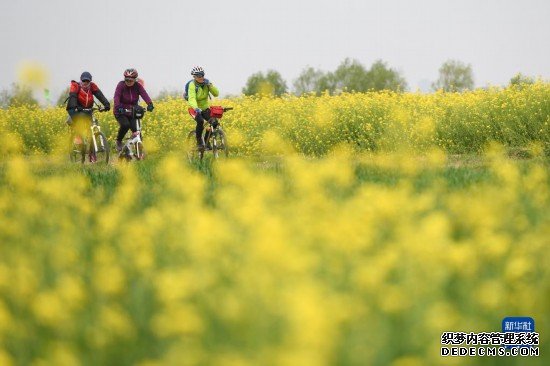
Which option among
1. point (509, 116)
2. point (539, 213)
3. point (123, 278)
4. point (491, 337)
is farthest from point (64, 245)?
point (509, 116)

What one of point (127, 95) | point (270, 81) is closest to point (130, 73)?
point (127, 95)

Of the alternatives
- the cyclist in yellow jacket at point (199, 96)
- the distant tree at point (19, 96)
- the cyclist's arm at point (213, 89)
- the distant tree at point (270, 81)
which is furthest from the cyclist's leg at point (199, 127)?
the distant tree at point (270, 81)

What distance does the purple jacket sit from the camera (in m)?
13.6

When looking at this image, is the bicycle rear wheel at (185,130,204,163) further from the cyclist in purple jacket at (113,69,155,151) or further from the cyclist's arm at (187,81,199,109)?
the cyclist in purple jacket at (113,69,155,151)

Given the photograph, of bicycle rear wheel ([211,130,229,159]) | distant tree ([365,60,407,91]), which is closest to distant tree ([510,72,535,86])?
bicycle rear wheel ([211,130,229,159])

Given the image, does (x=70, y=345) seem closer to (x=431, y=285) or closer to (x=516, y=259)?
(x=431, y=285)

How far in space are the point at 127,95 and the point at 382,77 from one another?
55820mm

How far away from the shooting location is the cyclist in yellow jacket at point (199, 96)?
14.0m

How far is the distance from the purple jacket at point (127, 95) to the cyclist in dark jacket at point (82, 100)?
2.55 feet

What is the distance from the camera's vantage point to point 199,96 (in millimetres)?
14328

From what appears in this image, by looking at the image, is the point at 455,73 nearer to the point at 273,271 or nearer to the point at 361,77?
the point at 361,77

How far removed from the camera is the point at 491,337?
3.91m

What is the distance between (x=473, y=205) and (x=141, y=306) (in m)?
3.07

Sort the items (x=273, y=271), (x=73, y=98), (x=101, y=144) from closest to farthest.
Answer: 1. (x=273, y=271)
2. (x=73, y=98)
3. (x=101, y=144)
